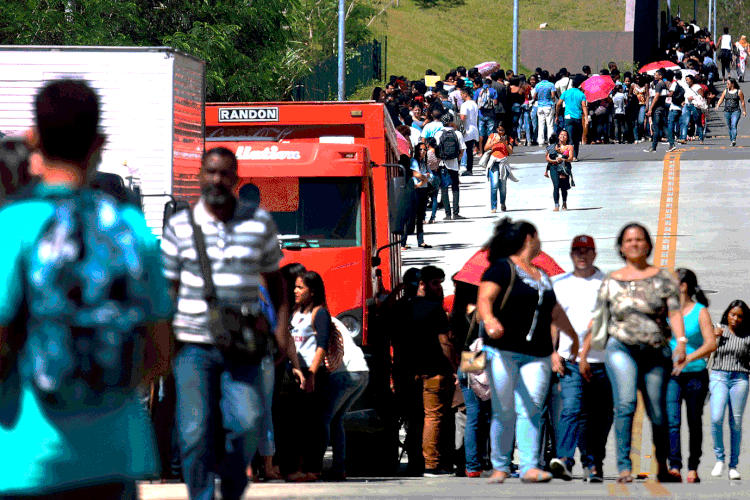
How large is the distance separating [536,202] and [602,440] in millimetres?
18251

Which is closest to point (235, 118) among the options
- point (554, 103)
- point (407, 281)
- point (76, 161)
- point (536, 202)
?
point (407, 281)

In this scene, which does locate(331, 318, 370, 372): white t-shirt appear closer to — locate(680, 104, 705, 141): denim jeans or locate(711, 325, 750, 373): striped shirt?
locate(711, 325, 750, 373): striped shirt

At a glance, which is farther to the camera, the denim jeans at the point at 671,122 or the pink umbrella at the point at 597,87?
the pink umbrella at the point at 597,87

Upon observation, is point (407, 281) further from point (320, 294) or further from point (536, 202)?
point (536, 202)

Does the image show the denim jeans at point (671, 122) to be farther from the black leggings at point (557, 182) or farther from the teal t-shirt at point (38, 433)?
the teal t-shirt at point (38, 433)

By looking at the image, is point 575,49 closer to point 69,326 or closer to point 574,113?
point 574,113

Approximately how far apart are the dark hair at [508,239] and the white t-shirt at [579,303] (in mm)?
1268

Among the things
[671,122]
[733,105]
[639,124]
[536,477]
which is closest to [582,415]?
[536,477]

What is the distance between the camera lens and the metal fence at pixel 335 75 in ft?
115

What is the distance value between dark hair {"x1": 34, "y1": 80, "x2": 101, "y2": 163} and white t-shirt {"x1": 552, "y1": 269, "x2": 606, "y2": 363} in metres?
5.95

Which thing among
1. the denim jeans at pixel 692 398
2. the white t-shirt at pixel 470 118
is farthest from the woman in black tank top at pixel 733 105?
the denim jeans at pixel 692 398

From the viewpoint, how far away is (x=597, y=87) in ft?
114

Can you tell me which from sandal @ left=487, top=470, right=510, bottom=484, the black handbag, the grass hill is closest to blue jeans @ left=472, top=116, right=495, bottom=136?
sandal @ left=487, top=470, right=510, bottom=484

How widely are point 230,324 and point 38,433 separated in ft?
7.01
